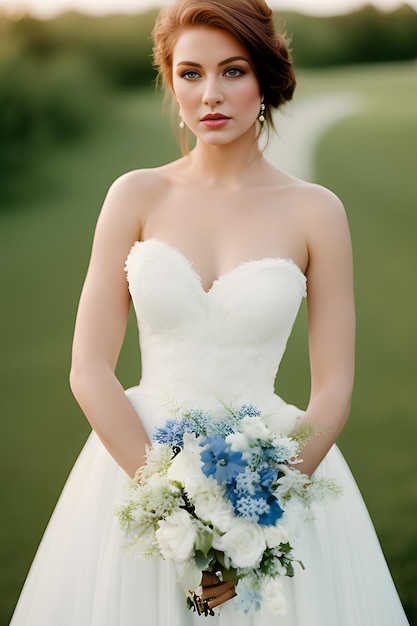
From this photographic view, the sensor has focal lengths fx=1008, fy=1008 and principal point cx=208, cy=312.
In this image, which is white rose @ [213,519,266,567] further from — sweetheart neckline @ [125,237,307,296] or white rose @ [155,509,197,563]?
sweetheart neckline @ [125,237,307,296]

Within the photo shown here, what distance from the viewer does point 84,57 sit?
8.20 metres

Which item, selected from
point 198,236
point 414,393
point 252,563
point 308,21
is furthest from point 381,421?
point 252,563

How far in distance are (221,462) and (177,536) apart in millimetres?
198

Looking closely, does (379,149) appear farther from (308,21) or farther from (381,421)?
(381,421)

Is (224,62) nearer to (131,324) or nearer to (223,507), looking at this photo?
(223,507)

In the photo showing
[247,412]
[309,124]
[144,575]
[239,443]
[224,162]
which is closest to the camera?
[239,443]

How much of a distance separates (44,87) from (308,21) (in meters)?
2.34

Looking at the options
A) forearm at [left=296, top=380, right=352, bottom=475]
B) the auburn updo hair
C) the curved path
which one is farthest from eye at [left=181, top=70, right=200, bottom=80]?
the curved path

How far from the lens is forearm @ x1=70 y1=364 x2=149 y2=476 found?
9.28ft

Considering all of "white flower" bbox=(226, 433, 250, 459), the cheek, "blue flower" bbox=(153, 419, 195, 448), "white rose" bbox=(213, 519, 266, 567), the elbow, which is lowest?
"white rose" bbox=(213, 519, 266, 567)

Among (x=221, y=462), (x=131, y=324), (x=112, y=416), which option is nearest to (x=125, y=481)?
(x=112, y=416)

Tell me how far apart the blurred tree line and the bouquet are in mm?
5718

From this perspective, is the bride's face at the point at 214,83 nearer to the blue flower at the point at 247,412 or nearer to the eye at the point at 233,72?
the eye at the point at 233,72

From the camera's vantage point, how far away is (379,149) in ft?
27.6
